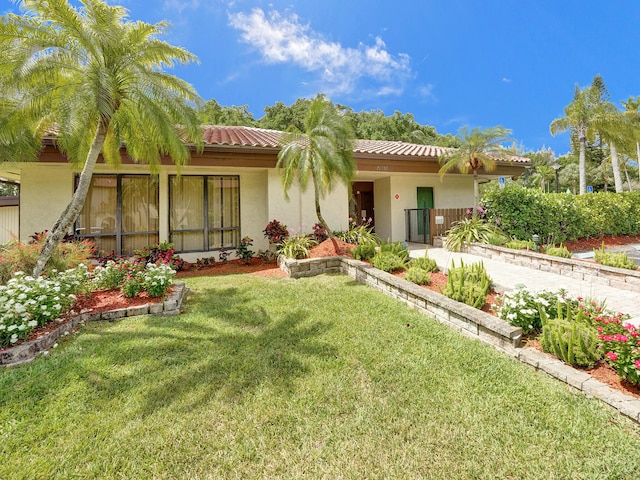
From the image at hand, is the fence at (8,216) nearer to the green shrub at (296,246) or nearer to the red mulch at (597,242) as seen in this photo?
the green shrub at (296,246)

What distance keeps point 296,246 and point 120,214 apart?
5.72m

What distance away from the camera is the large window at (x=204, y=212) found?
9438 millimetres

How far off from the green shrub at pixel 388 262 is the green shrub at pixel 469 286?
1635 mm

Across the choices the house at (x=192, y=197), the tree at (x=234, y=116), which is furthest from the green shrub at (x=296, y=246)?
the tree at (x=234, y=116)

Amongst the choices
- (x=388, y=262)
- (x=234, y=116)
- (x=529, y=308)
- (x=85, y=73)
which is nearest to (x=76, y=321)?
(x=85, y=73)

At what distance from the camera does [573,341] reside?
2.92 m

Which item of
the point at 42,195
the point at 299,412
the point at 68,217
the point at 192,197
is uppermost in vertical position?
the point at 192,197

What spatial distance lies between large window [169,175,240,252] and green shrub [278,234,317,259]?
237cm

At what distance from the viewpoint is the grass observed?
6.53 ft

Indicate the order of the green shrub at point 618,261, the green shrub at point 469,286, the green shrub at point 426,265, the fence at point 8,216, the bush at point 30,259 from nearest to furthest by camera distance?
the green shrub at point 469,286
the bush at point 30,259
the green shrub at point 618,261
the green shrub at point 426,265
the fence at point 8,216

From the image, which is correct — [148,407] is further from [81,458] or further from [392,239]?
[392,239]

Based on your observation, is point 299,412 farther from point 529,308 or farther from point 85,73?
point 85,73

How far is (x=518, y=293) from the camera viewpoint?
3826 millimetres

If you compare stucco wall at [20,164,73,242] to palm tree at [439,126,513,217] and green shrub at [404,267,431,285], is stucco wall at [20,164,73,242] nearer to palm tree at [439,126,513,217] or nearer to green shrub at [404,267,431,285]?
green shrub at [404,267,431,285]
